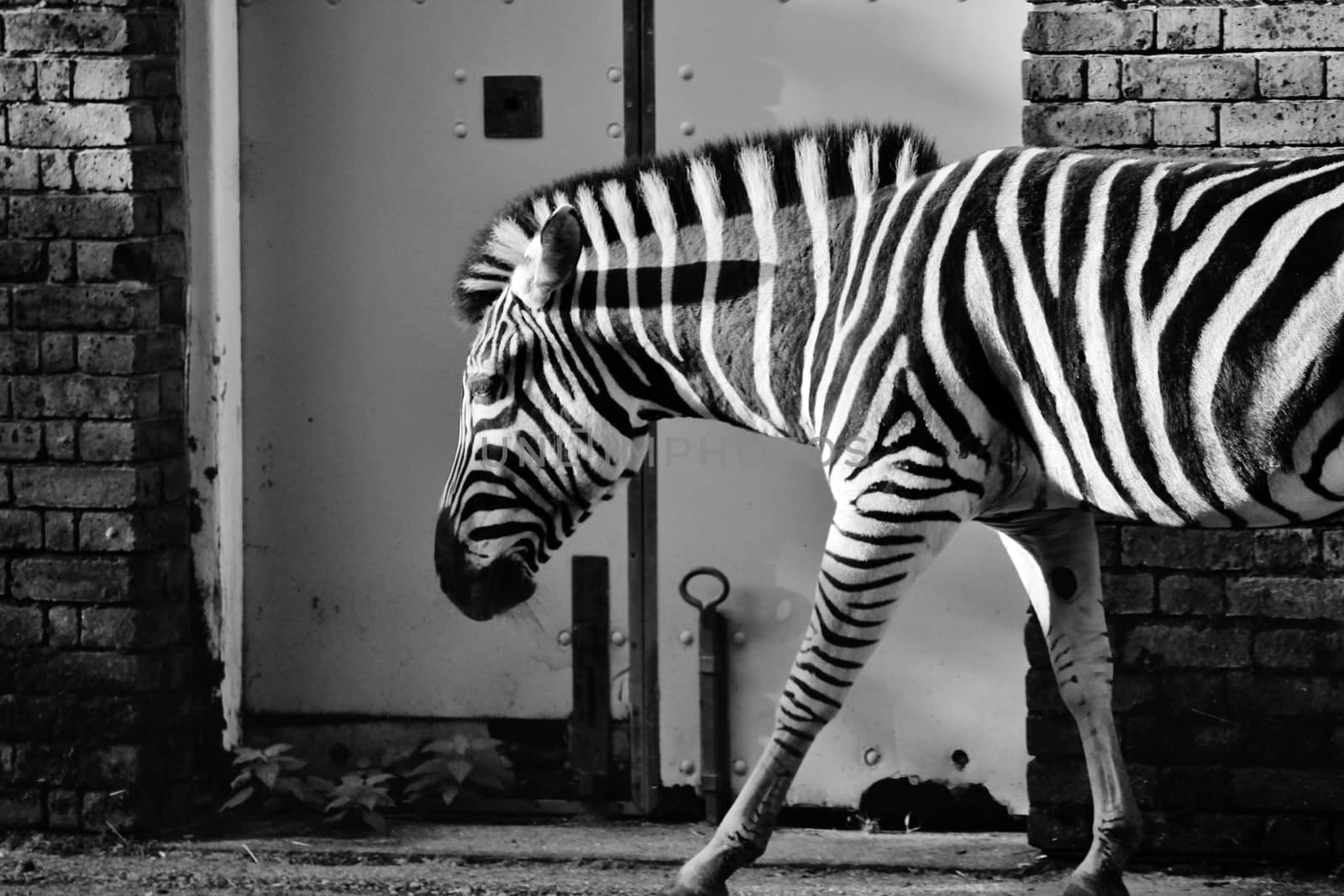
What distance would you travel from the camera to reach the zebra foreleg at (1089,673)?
3676 millimetres

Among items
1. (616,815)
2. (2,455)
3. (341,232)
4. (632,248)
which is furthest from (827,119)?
(2,455)

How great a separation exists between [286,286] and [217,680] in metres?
1.04

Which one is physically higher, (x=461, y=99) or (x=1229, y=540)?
(x=461, y=99)

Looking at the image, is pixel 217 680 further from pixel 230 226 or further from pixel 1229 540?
pixel 1229 540

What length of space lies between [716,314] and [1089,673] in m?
1.10

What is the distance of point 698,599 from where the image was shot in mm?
4430

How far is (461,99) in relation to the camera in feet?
14.5

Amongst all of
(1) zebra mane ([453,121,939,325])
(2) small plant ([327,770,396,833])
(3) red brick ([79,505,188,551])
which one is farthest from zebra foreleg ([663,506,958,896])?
(3) red brick ([79,505,188,551])

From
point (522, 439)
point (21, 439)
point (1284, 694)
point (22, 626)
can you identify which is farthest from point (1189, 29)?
point (22, 626)

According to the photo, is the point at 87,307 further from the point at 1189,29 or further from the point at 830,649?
the point at 1189,29

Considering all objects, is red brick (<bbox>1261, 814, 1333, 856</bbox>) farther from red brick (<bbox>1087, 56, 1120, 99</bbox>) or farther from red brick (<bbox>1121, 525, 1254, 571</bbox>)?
red brick (<bbox>1087, 56, 1120, 99</bbox>)

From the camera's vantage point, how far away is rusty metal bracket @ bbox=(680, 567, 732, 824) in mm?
4395

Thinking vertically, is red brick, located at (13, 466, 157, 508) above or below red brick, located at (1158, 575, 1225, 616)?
above

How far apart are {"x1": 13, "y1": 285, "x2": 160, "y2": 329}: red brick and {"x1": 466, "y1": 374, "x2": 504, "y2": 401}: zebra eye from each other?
985 millimetres
